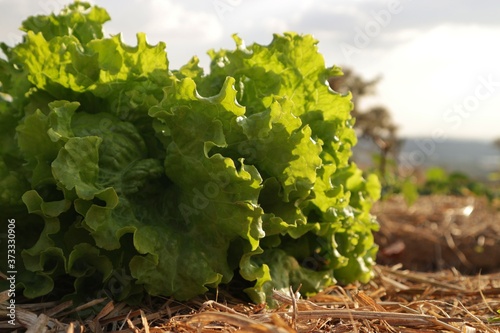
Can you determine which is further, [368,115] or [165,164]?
[368,115]

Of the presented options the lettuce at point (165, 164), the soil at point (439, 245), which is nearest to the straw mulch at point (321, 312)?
the lettuce at point (165, 164)

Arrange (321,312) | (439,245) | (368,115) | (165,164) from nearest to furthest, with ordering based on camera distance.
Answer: (321,312) < (165,164) < (439,245) < (368,115)

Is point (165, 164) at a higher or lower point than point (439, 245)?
higher

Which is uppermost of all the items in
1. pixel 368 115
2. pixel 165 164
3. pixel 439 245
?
pixel 368 115

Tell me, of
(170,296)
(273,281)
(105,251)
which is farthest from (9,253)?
(273,281)

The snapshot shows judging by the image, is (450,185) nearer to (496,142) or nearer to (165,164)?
(165,164)

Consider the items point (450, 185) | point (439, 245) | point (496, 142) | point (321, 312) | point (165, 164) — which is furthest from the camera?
point (496, 142)

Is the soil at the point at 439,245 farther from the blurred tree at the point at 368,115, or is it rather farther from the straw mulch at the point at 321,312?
the blurred tree at the point at 368,115

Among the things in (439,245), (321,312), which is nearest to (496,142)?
(439,245)
